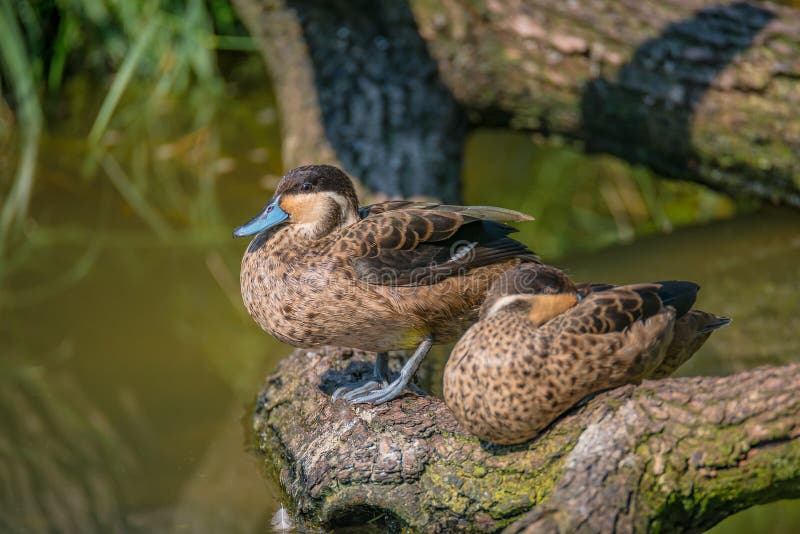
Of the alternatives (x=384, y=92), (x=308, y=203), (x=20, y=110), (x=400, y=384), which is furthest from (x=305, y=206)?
(x=20, y=110)

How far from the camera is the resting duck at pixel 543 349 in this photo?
2881 mm

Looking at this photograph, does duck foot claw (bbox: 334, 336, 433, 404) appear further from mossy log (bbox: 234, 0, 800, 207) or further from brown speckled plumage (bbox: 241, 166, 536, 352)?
mossy log (bbox: 234, 0, 800, 207)

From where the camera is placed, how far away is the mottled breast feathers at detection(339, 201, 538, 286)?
3.29 m

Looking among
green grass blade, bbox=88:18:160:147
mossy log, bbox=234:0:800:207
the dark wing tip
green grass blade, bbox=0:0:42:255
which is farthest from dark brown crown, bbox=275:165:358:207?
green grass blade, bbox=88:18:160:147

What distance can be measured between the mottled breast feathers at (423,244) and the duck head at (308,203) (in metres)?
0.10

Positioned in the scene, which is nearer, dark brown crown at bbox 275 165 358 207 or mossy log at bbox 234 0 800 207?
dark brown crown at bbox 275 165 358 207

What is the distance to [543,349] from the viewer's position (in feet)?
9.46

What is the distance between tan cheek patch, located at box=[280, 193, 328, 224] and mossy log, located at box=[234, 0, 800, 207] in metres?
2.06

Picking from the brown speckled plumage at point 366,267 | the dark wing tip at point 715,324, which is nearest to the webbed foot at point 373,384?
the brown speckled plumage at point 366,267

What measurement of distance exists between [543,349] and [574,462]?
1.07 feet

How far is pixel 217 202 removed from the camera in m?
6.36

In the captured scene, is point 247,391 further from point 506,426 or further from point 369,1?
Result: point 369,1

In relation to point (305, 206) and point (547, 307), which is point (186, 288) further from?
point (547, 307)

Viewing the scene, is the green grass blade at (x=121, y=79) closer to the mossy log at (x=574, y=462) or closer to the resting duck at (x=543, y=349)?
→ the mossy log at (x=574, y=462)
